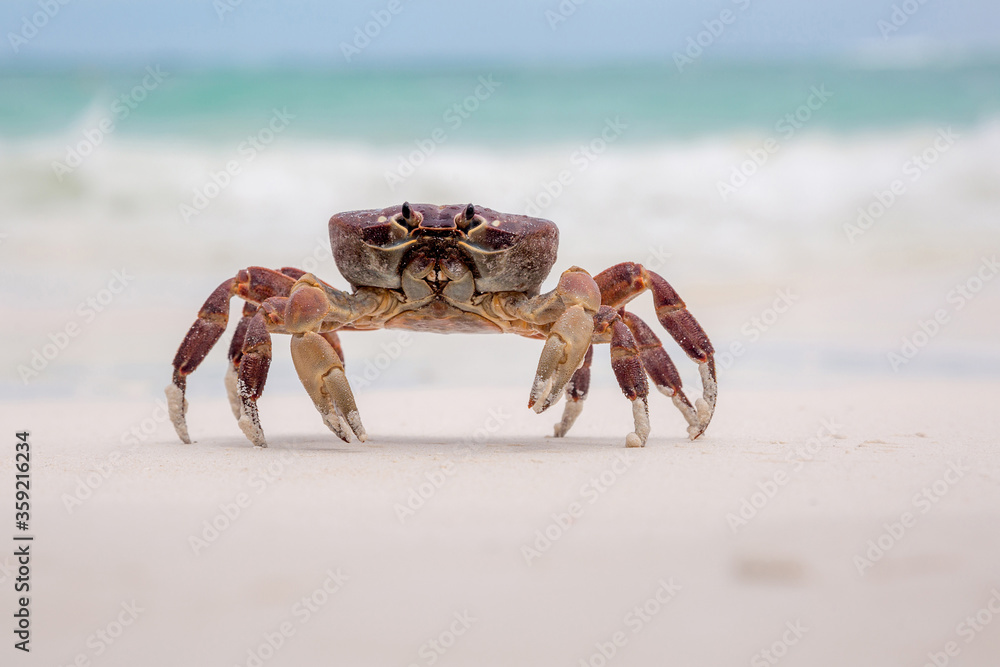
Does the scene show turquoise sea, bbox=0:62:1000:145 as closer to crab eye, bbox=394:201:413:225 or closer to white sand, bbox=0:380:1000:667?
crab eye, bbox=394:201:413:225

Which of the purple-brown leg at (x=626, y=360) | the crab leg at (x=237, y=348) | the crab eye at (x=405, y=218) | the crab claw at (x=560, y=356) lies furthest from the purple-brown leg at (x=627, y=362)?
the crab leg at (x=237, y=348)

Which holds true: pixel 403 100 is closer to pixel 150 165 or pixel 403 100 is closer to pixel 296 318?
pixel 150 165

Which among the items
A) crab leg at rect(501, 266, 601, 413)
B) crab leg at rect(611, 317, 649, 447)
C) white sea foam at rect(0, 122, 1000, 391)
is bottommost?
white sea foam at rect(0, 122, 1000, 391)

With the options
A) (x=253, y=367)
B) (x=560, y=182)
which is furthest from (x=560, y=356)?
(x=560, y=182)

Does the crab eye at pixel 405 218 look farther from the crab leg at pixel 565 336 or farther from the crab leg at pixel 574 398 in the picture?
the crab leg at pixel 574 398

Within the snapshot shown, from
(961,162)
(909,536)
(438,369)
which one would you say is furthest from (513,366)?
(909,536)

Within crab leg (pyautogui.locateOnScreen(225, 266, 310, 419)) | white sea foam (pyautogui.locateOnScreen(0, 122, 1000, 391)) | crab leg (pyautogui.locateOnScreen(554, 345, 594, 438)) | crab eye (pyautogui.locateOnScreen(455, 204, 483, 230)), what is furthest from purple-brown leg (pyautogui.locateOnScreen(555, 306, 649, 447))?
white sea foam (pyautogui.locateOnScreen(0, 122, 1000, 391))
